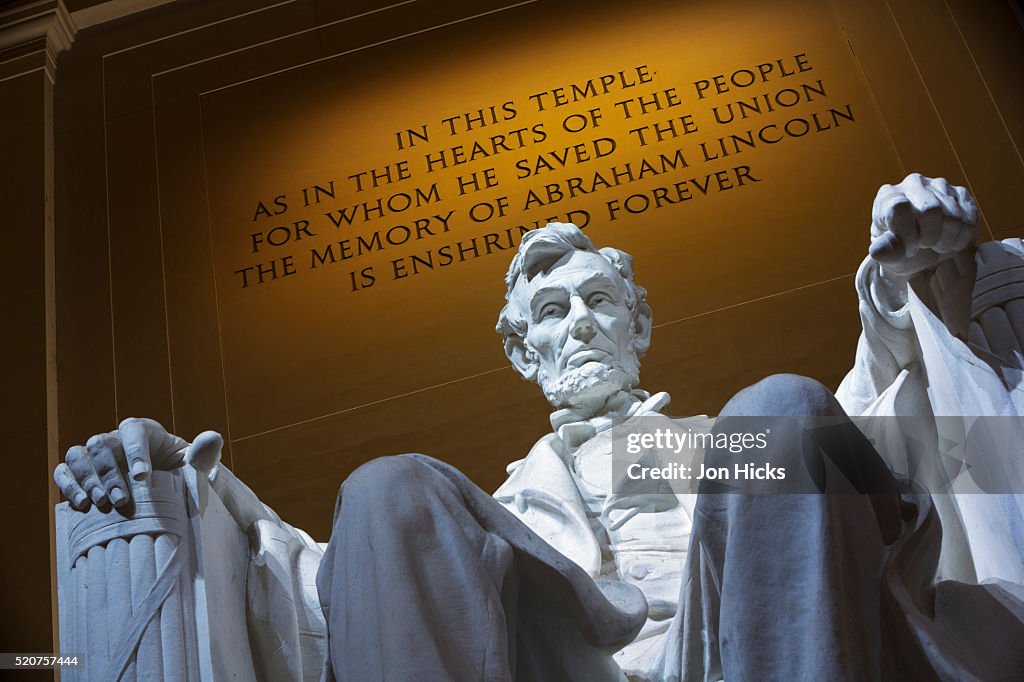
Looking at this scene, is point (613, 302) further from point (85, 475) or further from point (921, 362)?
point (85, 475)

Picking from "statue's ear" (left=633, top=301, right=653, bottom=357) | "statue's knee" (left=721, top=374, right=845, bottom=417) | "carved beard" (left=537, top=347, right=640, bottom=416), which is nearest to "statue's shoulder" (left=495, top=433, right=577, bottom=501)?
"carved beard" (left=537, top=347, right=640, bottom=416)

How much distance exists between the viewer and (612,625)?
213 cm

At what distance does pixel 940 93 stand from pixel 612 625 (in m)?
3.75

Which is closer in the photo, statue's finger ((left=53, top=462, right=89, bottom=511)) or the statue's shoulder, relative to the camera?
statue's finger ((left=53, top=462, right=89, bottom=511))

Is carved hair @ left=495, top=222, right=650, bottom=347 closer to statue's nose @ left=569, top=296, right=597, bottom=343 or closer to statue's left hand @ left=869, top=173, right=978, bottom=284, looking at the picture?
statue's nose @ left=569, top=296, right=597, bottom=343

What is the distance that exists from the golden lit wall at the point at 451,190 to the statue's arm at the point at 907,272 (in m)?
1.95

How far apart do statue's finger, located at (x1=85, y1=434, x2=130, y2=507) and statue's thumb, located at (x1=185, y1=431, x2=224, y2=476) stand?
12cm

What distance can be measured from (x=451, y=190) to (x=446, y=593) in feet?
12.6

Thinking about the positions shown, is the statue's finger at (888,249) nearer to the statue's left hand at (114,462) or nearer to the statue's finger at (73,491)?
the statue's left hand at (114,462)

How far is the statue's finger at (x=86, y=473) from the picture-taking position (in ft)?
8.38

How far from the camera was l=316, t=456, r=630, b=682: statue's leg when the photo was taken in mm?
1951

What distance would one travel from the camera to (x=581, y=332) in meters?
3.51

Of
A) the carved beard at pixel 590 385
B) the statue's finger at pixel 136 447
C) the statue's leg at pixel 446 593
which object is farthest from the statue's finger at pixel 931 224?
the statue's finger at pixel 136 447

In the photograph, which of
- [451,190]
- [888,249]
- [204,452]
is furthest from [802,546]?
[451,190]
